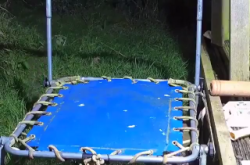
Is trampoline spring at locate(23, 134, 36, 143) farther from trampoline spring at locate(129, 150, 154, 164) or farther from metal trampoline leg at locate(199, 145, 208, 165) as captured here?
metal trampoline leg at locate(199, 145, 208, 165)

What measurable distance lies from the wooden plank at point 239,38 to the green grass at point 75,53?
92 centimetres

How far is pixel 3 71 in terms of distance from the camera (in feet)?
9.13

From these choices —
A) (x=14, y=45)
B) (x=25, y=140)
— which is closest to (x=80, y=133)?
(x=25, y=140)

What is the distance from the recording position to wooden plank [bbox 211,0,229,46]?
2.19 metres

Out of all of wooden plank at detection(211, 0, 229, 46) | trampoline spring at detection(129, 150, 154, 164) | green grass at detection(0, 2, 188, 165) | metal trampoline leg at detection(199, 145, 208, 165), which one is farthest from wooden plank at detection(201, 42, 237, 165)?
green grass at detection(0, 2, 188, 165)

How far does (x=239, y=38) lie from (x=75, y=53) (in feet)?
4.95

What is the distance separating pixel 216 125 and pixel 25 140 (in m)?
0.56

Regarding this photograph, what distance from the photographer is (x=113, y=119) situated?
4.40 ft

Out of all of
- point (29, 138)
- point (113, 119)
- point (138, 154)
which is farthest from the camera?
point (113, 119)

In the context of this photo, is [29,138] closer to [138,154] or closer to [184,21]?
[138,154]

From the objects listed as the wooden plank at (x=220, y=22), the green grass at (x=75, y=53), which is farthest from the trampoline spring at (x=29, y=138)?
the wooden plank at (x=220, y=22)

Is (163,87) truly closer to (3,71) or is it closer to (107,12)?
(3,71)

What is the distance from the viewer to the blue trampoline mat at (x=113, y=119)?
1166 mm

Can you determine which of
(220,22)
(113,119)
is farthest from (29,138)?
(220,22)
